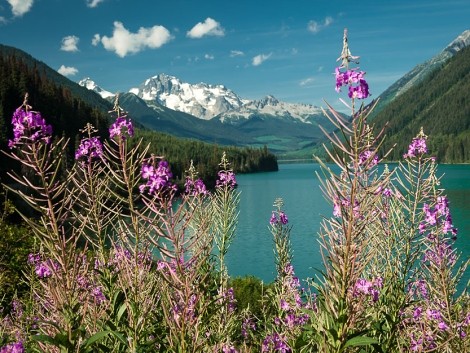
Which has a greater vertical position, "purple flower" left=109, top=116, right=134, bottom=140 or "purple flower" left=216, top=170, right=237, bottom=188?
"purple flower" left=109, top=116, right=134, bottom=140

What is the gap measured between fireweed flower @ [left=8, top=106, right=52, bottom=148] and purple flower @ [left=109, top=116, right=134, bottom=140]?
53cm

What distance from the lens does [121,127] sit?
146 inches

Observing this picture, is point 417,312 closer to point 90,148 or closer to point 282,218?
point 282,218

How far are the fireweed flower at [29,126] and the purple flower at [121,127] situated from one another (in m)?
0.53

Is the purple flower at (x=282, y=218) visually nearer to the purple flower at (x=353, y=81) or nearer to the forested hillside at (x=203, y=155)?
the purple flower at (x=353, y=81)

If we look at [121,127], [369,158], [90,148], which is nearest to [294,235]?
[90,148]

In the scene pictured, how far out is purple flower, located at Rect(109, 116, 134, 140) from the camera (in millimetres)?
3648

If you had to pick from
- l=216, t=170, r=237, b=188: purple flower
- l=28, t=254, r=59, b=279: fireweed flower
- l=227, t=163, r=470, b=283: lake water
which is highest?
l=216, t=170, r=237, b=188: purple flower

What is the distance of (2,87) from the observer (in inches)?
3054

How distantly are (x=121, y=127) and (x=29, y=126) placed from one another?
0.77m

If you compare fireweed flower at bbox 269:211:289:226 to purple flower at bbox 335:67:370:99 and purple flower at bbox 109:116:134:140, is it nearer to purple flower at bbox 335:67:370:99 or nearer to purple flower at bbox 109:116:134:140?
purple flower at bbox 109:116:134:140

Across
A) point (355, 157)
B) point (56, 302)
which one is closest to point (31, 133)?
point (56, 302)

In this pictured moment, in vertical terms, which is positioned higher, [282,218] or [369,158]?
[369,158]

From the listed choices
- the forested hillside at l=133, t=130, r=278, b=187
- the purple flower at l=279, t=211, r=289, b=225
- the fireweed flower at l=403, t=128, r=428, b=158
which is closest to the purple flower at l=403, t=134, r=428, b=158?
the fireweed flower at l=403, t=128, r=428, b=158
